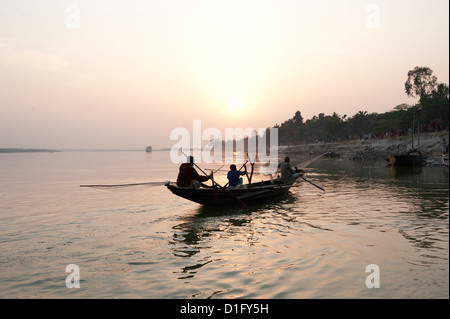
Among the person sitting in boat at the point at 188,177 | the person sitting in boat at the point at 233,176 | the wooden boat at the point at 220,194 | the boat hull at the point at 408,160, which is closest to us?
the wooden boat at the point at 220,194

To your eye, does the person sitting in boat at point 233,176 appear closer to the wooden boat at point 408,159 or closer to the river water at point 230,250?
the river water at point 230,250

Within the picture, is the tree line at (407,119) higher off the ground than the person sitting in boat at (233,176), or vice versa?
the tree line at (407,119)

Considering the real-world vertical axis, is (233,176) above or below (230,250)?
above

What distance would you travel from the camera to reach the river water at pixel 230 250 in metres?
6.64

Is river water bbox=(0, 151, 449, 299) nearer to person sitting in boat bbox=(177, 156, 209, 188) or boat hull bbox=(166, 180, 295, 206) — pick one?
boat hull bbox=(166, 180, 295, 206)

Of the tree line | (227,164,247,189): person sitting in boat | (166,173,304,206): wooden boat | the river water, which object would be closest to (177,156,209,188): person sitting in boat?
(166,173,304,206): wooden boat

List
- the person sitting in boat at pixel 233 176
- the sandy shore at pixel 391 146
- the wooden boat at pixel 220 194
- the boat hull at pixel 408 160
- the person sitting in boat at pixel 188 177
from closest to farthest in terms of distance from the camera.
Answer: the wooden boat at pixel 220 194 → the person sitting in boat at pixel 188 177 → the person sitting in boat at pixel 233 176 → the boat hull at pixel 408 160 → the sandy shore at pixel 391 146

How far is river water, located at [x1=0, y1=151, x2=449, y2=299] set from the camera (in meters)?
6.64

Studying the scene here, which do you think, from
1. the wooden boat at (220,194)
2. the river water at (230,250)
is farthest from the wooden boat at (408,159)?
the wooden boat at (220,194)

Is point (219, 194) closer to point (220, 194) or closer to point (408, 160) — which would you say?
→ point (220, 194)

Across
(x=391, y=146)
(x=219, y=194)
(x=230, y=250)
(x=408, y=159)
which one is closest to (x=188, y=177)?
(x=219, y=194)

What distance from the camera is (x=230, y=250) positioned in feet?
30.2

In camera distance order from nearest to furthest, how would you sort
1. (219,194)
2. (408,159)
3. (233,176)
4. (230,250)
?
1. (230,250)
2. (219,194)
3. (233,176)
4. (408,159)

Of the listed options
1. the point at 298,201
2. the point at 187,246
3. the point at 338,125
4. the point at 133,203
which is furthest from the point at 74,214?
the point at 338,125
